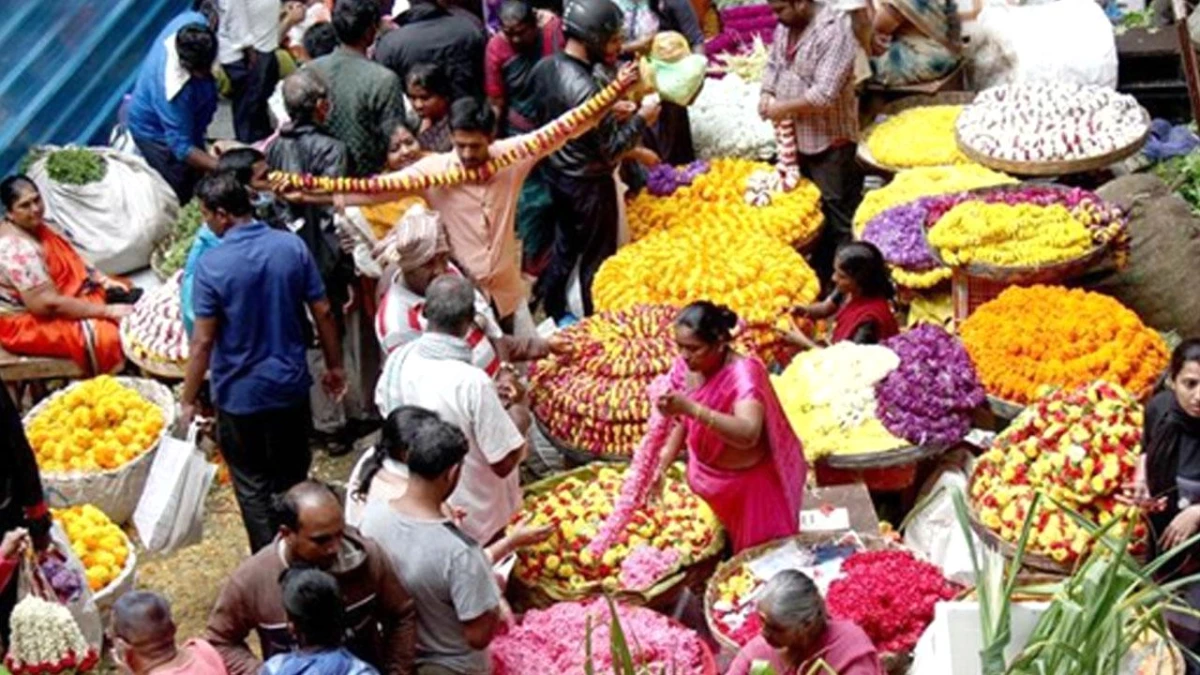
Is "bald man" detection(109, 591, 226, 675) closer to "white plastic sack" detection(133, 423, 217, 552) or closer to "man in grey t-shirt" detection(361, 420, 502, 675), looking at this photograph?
"man in grey t-shirt" detection(361, 420, 502, 675)

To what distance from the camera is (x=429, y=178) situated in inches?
339

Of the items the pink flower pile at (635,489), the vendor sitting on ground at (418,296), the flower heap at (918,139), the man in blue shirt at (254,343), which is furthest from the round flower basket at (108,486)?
the flower heap at (918,139)

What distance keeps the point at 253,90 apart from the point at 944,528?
18.1 feet

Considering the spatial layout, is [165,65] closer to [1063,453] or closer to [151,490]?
[151,490]

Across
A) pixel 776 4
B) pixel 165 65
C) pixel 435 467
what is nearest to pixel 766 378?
pixel 435 467

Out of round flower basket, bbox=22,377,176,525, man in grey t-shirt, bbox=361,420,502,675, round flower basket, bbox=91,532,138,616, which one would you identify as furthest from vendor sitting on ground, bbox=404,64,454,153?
man in grey t-shirt, bbox=361,420,502,675

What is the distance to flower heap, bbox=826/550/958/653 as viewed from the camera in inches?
263

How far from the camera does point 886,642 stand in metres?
6.66

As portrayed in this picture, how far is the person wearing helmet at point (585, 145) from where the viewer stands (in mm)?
9430

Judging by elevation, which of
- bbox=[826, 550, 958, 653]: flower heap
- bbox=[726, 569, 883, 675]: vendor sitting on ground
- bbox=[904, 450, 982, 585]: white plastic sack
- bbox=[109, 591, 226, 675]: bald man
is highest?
bbox=[109, 591, 226, 675]: bald man

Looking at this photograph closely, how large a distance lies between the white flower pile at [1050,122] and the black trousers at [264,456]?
3.92m

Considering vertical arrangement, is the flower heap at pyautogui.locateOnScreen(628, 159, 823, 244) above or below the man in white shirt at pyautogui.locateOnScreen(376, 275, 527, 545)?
below

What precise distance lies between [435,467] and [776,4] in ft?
14.7

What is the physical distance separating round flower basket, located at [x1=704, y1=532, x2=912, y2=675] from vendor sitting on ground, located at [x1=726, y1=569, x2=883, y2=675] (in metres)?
0.84
